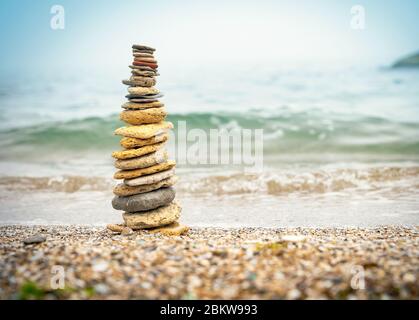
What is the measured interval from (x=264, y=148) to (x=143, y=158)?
11.0 metres

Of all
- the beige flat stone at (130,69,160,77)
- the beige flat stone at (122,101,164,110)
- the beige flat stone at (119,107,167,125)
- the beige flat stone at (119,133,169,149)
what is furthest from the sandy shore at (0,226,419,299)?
the beige flat stone at (130,69,160,77)

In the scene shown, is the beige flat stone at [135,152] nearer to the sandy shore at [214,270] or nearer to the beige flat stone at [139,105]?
the beige flat stone at [139,105]

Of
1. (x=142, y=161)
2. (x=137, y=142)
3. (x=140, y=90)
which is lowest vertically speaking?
(x=142, y=161)

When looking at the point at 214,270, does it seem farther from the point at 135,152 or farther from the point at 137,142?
the point at 137,142

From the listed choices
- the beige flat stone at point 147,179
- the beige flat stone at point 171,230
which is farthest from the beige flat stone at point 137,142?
the beige flat stone at point 171,230

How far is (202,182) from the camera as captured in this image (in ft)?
41.6

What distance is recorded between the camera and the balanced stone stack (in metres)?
7.36

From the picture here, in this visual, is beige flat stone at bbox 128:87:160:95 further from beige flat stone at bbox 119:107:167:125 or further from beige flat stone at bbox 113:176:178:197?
beige flat stone at bbox 113:176:178:197

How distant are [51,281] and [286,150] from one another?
14.0 meters

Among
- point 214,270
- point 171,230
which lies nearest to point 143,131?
point 171,230

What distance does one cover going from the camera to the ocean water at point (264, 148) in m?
10.2

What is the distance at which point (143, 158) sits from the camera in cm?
735
